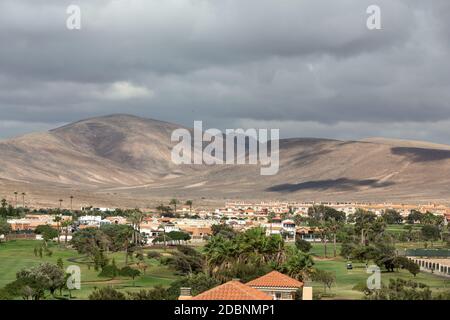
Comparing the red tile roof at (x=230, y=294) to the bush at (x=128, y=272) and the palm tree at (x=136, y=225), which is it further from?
the palm tree at (x=136, y=225)

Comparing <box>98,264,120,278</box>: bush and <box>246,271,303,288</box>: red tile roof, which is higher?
<box>246,271,303,288</box>: red tile roof

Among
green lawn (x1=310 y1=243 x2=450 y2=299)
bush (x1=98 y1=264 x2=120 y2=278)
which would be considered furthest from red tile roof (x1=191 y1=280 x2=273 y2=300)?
bush (x1=98 y1=264 x2=120 y2=278)

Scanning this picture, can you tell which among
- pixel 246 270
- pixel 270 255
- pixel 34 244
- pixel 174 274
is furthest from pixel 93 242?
pixel 246 270

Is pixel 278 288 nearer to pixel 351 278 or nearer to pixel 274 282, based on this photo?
pixel 274 282

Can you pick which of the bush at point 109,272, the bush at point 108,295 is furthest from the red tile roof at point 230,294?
the bush at point 109,272

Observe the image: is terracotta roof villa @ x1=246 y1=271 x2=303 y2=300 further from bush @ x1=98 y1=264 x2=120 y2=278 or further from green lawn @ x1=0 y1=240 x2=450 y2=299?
bush @ x1=98 y1=264 x2=120 y2=278

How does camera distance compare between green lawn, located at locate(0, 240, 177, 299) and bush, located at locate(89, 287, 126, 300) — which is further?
green lawn, located at locate(0, 240, 177, 299)

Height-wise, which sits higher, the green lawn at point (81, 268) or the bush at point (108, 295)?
the bush at point (108, 295)

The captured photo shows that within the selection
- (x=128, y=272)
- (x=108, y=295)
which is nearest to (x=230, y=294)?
(x=108, y=295)
